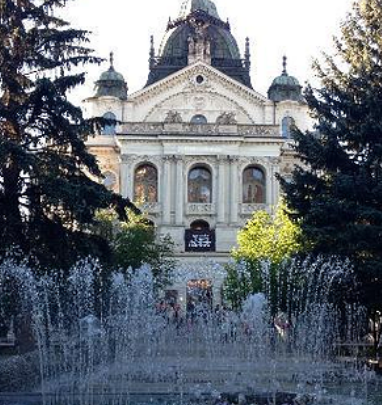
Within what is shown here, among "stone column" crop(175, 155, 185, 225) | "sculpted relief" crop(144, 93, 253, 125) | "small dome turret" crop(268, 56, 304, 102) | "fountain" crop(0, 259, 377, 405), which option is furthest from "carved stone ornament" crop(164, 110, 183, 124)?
"fountain" crop(0, 259, 377, 405)

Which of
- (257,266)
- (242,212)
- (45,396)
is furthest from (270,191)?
(45,396)

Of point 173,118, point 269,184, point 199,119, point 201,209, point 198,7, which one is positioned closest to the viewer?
point 201,209

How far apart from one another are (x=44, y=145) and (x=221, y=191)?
1235 inches

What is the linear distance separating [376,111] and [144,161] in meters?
30.8

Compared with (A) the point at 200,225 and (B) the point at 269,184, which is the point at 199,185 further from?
(B) the point at 269,184

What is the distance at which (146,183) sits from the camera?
50.4m

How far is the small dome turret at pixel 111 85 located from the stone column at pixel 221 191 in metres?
9.53

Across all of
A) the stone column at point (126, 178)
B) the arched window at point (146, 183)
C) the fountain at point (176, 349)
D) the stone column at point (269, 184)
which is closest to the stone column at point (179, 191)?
the arched window at point (146, 183)

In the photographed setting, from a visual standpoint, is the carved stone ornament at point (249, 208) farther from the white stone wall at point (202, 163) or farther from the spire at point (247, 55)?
the spire at point (247, 55)

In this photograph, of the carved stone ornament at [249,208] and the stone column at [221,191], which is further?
the carved stone ornament at [249,208]

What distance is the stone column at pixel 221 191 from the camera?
163 ft

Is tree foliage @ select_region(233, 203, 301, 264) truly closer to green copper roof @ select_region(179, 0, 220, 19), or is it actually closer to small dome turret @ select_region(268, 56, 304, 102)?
small dome turret @ select_region(268, 56, 304, 102)

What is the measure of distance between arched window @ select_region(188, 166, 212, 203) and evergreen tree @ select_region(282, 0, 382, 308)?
27.7m

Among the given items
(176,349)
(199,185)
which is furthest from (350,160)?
(199,185)
